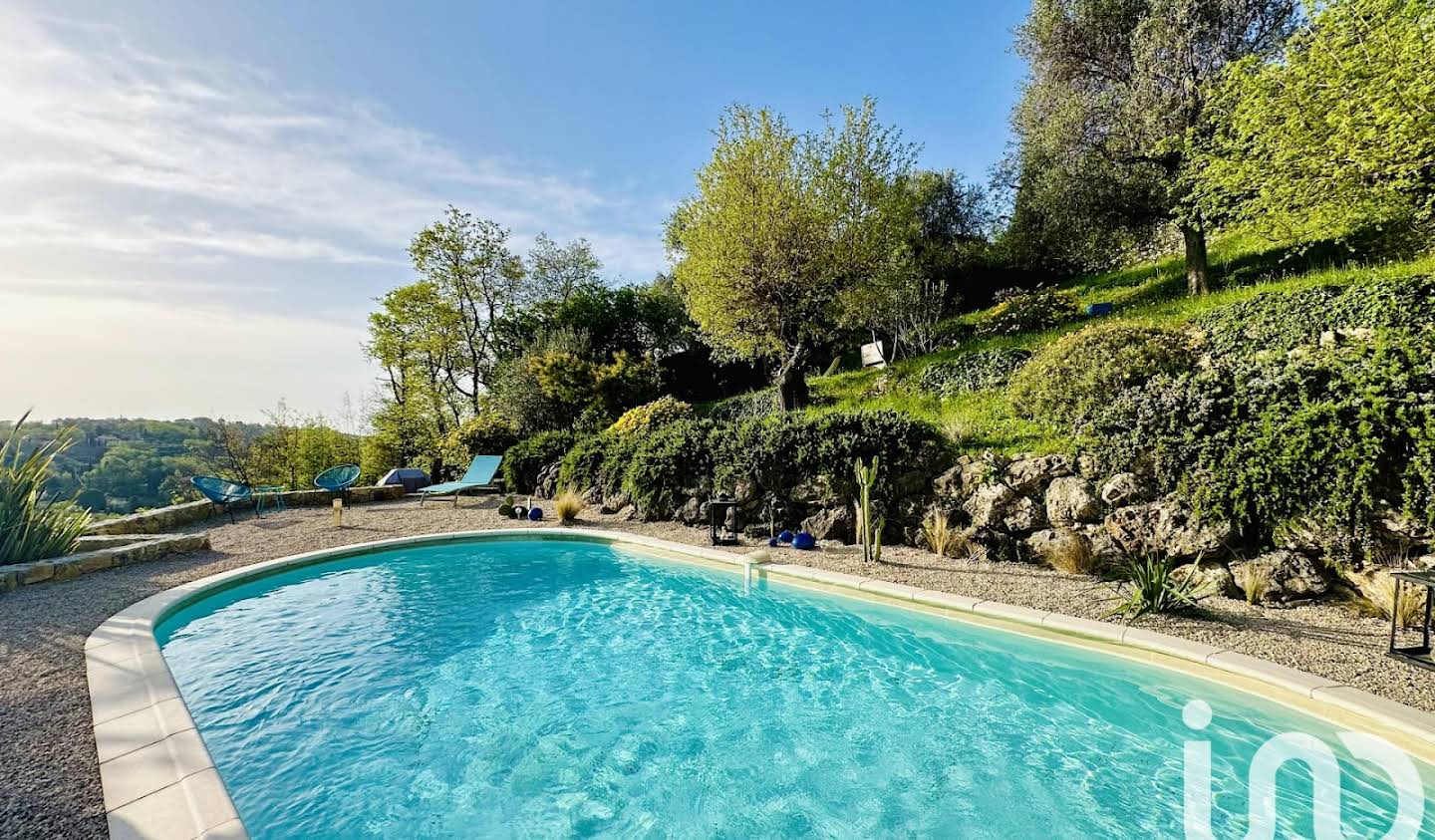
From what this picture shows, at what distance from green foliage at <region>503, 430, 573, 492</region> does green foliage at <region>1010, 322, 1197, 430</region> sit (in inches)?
403

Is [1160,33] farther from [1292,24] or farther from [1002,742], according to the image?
[1002,742]

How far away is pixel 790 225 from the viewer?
1238cm

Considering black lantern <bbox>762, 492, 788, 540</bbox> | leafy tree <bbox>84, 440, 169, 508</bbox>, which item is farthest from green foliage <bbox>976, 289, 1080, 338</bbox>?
leafy tree <bbox>84, 440, 169, 508</bbox>

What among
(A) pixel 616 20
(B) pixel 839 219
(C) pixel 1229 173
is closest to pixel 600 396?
(B) pixel 839 219

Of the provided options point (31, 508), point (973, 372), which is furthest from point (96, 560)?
point (973, 372)

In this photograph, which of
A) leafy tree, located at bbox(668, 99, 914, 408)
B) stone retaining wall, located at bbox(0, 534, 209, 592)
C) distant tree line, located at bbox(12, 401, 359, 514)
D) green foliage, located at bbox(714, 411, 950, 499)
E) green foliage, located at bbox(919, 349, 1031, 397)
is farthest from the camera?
distant tree line, located at bbox(12, 401, 359, 514)

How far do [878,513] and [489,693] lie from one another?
17.9ft

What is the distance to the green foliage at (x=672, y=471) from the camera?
10.4 meters

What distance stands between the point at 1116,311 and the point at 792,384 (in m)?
7.39

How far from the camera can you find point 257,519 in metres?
11.5

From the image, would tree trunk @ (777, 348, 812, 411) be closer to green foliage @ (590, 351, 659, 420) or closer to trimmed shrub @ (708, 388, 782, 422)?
trimmed shrub @ (708, 388, 782, 422)

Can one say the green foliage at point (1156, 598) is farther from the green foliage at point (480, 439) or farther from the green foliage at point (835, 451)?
the green foliage at point (480, 439)

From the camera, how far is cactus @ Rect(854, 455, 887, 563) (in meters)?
7.38

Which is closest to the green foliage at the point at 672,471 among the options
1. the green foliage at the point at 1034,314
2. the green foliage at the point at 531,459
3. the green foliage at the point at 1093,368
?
the green foliage at the point at 531,459
